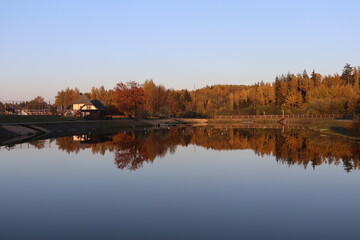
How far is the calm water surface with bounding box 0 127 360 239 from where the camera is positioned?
1081 cm

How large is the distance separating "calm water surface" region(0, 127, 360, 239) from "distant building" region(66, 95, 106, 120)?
199 feet

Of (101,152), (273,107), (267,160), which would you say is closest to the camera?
(267,160)

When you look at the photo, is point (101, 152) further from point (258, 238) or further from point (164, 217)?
point (258, 238)

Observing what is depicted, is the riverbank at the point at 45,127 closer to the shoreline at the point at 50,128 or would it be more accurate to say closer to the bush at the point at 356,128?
the shoreline at the point at 50,128

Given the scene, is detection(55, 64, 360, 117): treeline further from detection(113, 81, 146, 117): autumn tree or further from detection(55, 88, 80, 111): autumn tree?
detection(55, 88, 80, 111): autumn tree

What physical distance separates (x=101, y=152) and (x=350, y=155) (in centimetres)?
2291

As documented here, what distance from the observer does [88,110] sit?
90938 millimetres

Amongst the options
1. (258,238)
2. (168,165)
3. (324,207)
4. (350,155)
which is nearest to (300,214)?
(324,207)

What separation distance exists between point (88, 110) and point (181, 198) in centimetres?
8051

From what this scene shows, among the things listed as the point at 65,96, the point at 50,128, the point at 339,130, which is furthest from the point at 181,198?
the point at 65,96

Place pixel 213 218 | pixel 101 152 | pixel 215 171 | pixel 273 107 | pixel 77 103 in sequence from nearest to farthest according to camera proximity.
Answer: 1. pixel 213 218
2. pixel 215 171
3. pixel 101 152
4. pixel 77 103
5. pixel 273 107

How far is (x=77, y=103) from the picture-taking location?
388 ft

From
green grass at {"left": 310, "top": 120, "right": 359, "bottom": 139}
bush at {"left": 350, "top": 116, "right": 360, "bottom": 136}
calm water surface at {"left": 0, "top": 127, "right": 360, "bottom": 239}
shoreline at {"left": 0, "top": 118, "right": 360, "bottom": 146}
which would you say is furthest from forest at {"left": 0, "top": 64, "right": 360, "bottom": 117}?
calm water surface at {"left": 0, "top": 127, "right": 360, "bottom": 239}

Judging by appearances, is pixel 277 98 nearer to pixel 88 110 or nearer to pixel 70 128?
pixel 88 110
